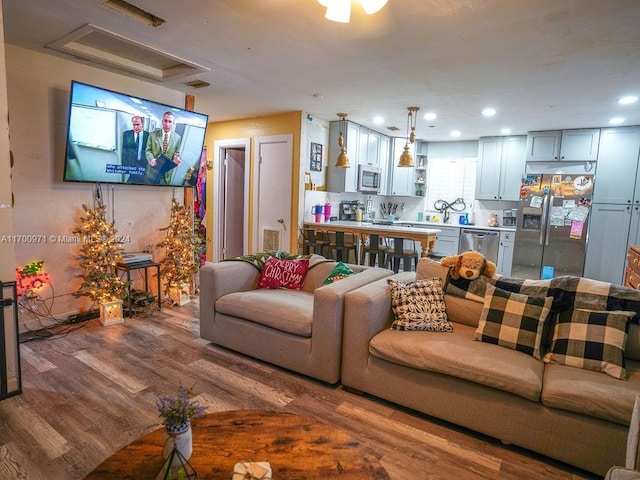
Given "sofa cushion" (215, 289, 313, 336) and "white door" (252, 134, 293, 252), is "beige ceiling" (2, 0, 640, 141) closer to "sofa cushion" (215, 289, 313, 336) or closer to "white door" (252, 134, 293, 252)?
"white door" (252, 134, 293, 252)

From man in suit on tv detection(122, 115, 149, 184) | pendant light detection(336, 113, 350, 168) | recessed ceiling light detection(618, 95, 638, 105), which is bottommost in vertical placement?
man in suit on tv detection(122, 115, 149, 184)

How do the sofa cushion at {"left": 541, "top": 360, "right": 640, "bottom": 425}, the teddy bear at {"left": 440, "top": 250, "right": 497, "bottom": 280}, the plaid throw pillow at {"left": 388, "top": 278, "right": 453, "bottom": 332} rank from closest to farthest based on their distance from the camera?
the sofa cushion at {"left": 541, "top": 360, "right": 640, "bottom": 425}, the plaid throw pillow at {"left": 388, "top": 278, "right": 453, "bottom": 332}, the teddy bear at {"left": 440, "top": 250, "right": 497, "bottom": 280}

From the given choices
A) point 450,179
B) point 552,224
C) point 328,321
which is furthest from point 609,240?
point 328,321

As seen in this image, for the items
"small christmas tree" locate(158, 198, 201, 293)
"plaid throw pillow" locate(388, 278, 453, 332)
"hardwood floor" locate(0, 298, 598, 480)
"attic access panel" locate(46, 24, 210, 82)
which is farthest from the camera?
"small christmas tree" locate(158, 198, 201, 293)

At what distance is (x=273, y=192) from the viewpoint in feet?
18.0

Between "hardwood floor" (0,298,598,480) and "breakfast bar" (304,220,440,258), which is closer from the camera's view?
"hardwood floor" (0,298,598,480)

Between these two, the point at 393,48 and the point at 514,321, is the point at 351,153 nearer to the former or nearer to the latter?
the point at 393,48

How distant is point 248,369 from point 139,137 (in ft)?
8.38

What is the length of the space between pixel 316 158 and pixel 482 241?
3.21m

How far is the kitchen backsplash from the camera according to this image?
5.65m

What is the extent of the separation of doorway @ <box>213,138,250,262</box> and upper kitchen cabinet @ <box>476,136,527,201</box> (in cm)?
417

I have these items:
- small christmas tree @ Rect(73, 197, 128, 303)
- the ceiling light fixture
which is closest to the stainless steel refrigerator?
the ceiling light fixture

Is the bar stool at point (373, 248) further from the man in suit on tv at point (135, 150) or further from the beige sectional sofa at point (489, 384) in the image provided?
the man in suit on tv at point (135, 150)

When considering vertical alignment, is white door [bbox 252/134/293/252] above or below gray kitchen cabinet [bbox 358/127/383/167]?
below
